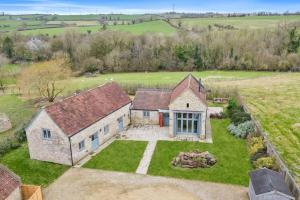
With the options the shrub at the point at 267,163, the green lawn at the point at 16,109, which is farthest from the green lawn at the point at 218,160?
the green lawn at the point at 16,109

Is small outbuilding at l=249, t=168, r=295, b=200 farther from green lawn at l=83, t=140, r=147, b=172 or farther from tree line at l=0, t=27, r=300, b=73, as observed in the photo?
tree line at l=0, t=27, r=300, b=73

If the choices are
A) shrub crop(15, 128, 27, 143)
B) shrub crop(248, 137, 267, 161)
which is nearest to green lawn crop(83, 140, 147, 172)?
shrub crop(15, 128, 27, 143)

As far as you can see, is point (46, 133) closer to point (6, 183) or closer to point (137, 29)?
point (6, 183)

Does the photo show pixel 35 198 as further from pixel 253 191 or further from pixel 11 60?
pixel 11 60

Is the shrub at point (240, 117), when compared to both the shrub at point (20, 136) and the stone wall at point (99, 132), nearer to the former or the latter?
the stone wall at point (99, 132)

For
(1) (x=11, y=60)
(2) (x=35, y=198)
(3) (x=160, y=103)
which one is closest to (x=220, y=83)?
(3) (x=160, y=103)

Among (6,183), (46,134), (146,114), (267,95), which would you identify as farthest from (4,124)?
(267,95)
